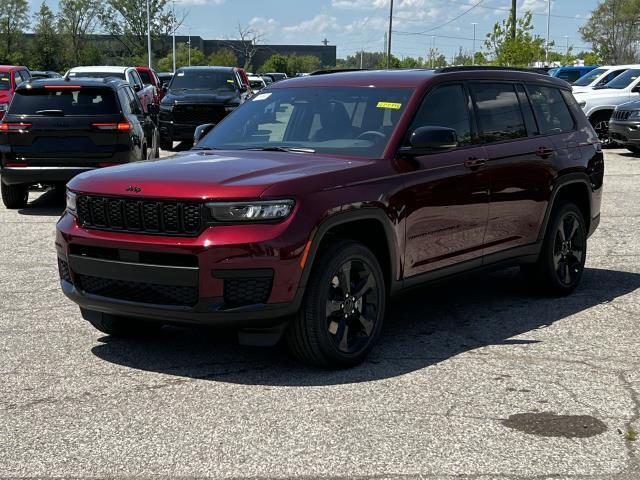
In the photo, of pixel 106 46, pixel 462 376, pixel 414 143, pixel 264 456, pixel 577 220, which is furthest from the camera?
pixel 106 46

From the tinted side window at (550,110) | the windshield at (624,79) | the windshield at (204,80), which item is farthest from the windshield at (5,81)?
the tinted side window at (550,110)

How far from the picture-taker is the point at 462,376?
5754 mm

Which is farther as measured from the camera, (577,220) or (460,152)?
(577,220)

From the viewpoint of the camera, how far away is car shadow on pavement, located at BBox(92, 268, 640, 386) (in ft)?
19.1

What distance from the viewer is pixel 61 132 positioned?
12.7 meters

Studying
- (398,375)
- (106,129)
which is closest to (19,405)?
(398,375)

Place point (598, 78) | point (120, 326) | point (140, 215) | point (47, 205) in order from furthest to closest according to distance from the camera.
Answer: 1. point (598, 78)
2. point (47, 205)
3. point (120, 326)
4. point (140, 215)

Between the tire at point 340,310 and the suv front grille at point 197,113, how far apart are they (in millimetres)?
16398

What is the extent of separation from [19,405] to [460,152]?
3330 mm

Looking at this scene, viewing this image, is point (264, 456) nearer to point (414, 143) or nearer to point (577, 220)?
point (414, 143)

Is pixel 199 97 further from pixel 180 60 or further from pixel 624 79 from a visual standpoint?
pixel 180 60

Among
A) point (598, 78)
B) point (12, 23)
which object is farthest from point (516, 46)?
point (12, 23)

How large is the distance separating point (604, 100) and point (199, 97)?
10.0 meters

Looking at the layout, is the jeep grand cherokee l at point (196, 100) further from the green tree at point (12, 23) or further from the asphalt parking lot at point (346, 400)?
the green tree at point (12, 23)
